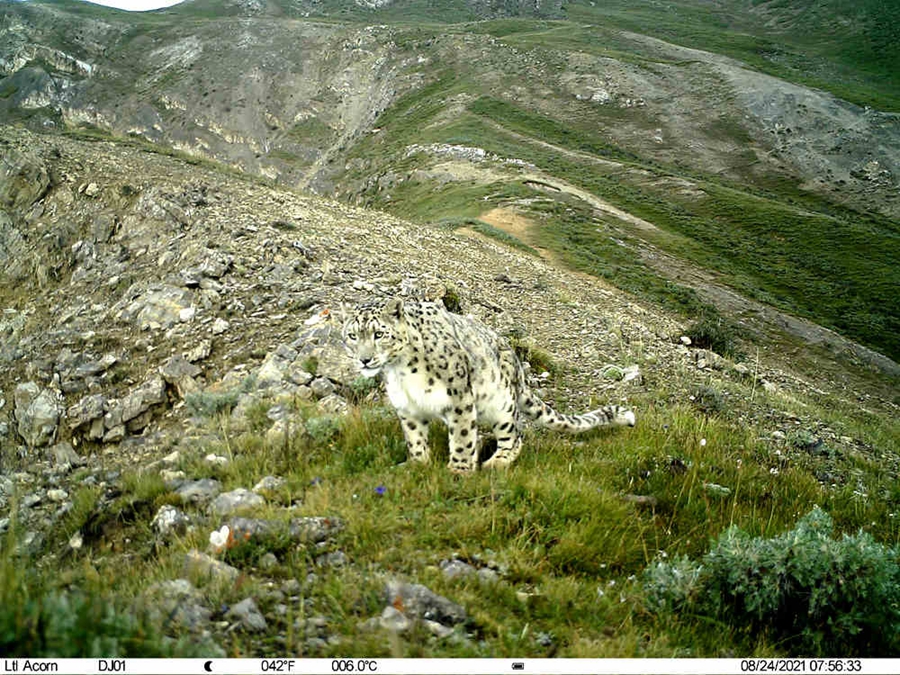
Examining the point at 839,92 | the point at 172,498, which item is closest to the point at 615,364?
the point at 172,498

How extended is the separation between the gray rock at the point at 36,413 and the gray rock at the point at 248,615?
9.96m

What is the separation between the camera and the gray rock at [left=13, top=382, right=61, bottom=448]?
11414 millimetres

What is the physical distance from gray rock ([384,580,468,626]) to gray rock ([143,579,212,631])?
124 centimetres

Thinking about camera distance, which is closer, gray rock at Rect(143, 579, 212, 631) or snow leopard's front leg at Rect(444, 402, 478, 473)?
gray rock at Rect(143, 579, 212, 631)

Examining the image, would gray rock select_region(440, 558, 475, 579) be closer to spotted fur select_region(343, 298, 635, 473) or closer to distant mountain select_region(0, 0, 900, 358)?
spotted fur select_region(343, 298, 635, 473)

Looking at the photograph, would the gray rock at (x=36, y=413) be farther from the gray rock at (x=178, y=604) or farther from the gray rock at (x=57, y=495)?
the gray rock at (x=178, y=604)

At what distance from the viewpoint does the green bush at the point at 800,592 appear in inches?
169

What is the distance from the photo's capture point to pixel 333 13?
168750 millimetres

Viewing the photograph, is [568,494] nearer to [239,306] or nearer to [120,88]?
[239,306]

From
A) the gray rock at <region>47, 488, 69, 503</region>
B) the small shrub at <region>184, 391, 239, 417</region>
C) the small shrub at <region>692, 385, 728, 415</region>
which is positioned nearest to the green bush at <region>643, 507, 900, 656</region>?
the small shrub at <region>692, 385, 728, 415</region>

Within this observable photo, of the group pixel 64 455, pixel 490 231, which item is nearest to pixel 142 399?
pixel 64 455

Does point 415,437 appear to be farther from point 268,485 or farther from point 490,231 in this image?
point 490,231

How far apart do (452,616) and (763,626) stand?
2583mm

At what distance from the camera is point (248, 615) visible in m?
3.74
